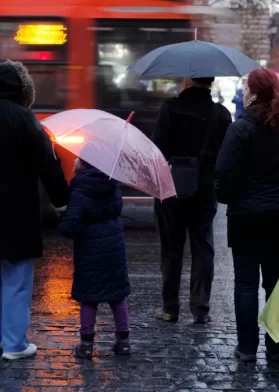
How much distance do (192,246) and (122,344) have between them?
119 centimetres

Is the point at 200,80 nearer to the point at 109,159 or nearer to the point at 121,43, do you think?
the point at 109,159

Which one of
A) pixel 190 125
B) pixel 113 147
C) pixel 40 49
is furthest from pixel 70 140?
pixel 40 49

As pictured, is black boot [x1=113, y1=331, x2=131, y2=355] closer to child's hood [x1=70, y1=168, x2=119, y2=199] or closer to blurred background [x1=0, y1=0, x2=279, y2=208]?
child's hood [x1=70, y1=168, x2=119, y2=199]

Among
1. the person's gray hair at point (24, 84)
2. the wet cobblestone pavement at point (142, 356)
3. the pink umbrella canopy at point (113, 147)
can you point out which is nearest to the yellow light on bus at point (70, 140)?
the pink umbrella canopy at point (113, 147)

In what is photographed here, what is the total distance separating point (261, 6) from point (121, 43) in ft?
61.5

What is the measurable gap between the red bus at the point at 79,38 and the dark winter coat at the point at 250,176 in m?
5.49

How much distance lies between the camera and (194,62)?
20.1ft

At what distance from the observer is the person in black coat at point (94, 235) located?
5109mm

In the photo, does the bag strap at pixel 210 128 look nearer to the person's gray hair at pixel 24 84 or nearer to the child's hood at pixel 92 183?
the child's hood at pixel 92 183

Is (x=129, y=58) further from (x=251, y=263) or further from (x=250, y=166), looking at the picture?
(x=251, y=263)

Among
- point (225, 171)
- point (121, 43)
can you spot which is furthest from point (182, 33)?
point (225, 171)

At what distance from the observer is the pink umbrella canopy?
4961mm

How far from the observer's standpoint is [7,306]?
525 cm

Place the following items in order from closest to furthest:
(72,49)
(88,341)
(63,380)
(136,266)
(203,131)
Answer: (63,380) < (88,341) < (203,131) < (136,266) < (72,49)
